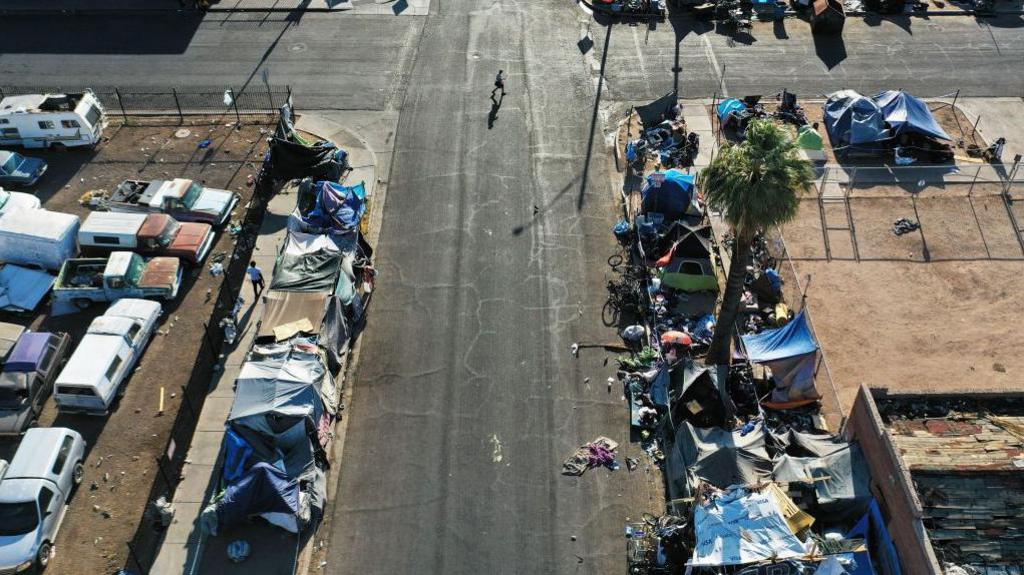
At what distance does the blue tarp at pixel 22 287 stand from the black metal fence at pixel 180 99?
13.6 m

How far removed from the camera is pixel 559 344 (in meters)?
31.4

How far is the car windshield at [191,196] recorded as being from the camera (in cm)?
3591

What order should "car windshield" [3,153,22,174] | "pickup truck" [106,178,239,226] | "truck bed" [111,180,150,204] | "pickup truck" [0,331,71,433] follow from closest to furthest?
1. "pickup truck" [0,331,71,433]
2. "pickup truck" [106,178,239,226]
3. "truck bed" [111,180,150,204]
4. "car windshield" [3,153,22,174]

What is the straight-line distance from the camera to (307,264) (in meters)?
31.4

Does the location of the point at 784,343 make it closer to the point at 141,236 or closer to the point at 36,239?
the point at 141,236

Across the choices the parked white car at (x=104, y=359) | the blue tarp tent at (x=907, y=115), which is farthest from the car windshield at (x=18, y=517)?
the blue tarp tent at (x=907, y=115)

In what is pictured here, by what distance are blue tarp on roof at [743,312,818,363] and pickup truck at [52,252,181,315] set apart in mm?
24040

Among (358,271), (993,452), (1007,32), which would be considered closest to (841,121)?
(1007,32)

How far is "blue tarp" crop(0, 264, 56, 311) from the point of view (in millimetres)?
32344

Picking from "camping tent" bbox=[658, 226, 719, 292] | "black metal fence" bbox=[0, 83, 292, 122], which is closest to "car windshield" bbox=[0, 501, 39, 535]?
"camping tent" bbox=[658, 226, 719, 292]

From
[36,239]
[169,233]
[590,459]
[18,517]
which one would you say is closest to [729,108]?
[590,459]

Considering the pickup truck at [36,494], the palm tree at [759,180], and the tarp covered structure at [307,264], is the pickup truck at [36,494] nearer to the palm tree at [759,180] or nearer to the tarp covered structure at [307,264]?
the tarp covered structure at [307,264]

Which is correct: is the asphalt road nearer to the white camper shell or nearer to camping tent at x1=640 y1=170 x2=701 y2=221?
camping tent at x1=640 y1=170 x2=701 y2=221

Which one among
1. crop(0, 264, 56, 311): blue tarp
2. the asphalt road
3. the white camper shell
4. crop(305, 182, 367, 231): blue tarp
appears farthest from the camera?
the asphalt road
